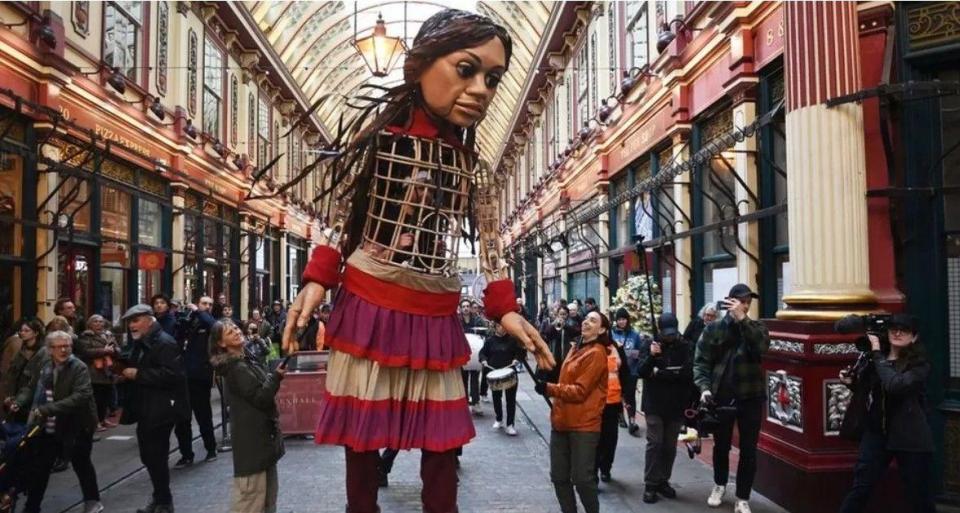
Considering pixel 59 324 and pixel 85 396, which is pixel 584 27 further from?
pixel 85 396

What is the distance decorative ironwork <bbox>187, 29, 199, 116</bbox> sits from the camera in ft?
54.5

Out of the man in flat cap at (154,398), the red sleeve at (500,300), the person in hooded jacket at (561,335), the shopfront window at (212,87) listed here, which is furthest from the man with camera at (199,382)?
the shopfront window at (212,87)

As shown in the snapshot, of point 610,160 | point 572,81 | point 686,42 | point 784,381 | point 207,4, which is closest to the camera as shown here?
point 784,381

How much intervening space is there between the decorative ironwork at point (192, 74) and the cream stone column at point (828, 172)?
1377cm

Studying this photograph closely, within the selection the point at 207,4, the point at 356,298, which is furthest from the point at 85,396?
the point at 207,4

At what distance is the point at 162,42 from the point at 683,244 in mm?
Result: 10777

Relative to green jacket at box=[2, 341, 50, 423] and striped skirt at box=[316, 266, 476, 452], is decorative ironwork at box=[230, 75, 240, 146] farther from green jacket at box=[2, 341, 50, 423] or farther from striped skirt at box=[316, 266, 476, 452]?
striped skirt at box=[316, 266, 476, 452]

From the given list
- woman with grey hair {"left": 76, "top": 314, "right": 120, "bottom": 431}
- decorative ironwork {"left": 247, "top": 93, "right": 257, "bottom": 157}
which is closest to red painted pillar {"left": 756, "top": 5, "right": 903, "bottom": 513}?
woman with grey hair {"left": 76, "top": 314, "right": 120, "bottom": 431}

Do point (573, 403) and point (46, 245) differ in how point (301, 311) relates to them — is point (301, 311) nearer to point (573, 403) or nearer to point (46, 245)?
point (573, 403)

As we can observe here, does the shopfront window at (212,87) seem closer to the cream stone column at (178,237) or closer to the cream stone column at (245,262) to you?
the cream stone column at (178,237)

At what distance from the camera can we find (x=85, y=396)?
18.6 feet

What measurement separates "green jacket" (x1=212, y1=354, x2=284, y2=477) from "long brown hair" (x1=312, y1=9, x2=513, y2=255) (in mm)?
1839

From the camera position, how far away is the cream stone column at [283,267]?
26.7m

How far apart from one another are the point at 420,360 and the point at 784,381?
385 centimetres
